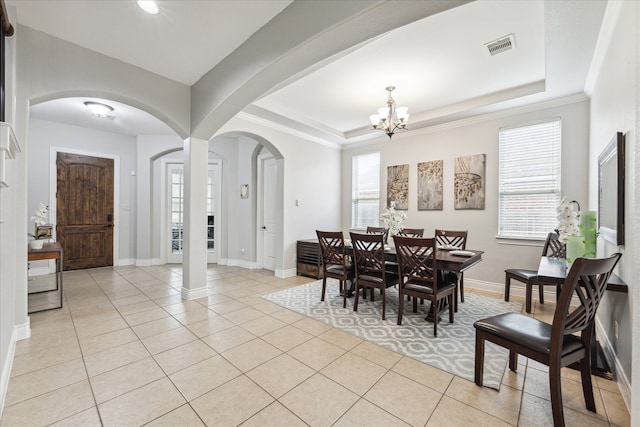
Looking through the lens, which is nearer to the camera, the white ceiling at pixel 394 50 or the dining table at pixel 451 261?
the white ceiling at pixel 394 50

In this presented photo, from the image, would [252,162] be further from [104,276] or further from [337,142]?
[104,276]

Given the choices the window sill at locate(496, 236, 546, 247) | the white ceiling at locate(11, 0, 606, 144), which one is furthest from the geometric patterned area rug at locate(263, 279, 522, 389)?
the white ceiling at locate(11, 0, 606, 144)

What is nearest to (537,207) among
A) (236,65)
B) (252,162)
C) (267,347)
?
(267,347)

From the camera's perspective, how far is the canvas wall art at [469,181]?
4281 millimetres

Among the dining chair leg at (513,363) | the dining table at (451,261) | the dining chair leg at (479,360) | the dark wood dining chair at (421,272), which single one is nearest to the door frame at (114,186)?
the dining table at (451,261)

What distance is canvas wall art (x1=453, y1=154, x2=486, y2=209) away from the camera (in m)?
4.28

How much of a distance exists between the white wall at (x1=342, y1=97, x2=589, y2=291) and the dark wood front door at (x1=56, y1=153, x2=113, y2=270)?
238 inches

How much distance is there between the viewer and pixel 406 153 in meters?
5.16

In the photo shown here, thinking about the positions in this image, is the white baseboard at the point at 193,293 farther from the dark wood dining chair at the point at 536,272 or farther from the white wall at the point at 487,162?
the dark wood dining chair at the point at 536,272

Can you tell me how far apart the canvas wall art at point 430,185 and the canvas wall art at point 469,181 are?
273 mm

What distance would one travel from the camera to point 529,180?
12.8 feet

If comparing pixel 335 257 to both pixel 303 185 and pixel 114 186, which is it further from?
pixel 114 186

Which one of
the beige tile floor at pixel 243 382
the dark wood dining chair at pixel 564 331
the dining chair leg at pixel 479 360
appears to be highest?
the dark wood dining chair at pixel 564 331

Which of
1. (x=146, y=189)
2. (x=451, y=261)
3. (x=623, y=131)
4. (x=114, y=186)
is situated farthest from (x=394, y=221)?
(x=114, y=186)
